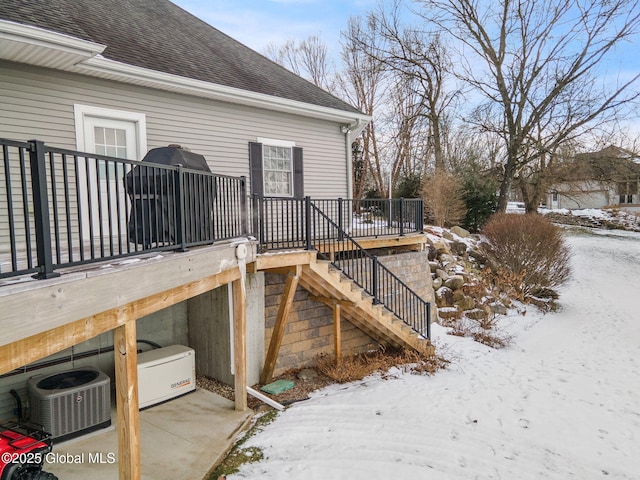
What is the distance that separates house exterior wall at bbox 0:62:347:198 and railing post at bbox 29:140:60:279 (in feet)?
14.6

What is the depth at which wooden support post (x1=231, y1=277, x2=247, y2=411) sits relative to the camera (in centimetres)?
576

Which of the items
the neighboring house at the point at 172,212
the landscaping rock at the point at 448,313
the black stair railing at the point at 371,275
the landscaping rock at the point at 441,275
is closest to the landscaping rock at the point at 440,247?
the landscaping rock at the point at 441,275

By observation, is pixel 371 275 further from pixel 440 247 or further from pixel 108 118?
pixel 108 118

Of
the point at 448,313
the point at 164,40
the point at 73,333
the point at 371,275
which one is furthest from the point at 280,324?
the point at 448,313

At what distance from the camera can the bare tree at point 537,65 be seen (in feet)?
64.6

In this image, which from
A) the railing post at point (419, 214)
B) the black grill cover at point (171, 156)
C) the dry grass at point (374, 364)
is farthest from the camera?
the railing post at point (419, 214)

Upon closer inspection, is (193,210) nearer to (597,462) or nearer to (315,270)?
(315,270)

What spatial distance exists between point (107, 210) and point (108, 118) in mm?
3619

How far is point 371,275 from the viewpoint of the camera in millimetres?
9234

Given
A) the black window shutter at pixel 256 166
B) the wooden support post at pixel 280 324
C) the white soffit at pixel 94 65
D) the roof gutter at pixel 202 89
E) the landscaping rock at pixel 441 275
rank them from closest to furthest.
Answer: the white soffit at pixel 94 65 < the roof gutter at pixel 202 89 < the wooden support post at pixel 280 324 < the black window shutter at pixel 256 166 < the landscaping rock at pixel 441 275

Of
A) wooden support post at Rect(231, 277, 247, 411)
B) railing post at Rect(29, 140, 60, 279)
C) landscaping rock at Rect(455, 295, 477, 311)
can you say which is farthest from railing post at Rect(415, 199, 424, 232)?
railing post at Rect(29, 140, 60, 279)

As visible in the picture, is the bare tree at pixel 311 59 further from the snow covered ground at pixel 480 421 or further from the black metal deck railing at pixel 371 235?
the snow covered ground at pixel 480 421

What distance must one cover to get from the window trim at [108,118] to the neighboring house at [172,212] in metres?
0.02

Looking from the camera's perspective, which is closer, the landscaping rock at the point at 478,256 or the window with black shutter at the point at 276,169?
the window with black shutter at the point at 276,169
